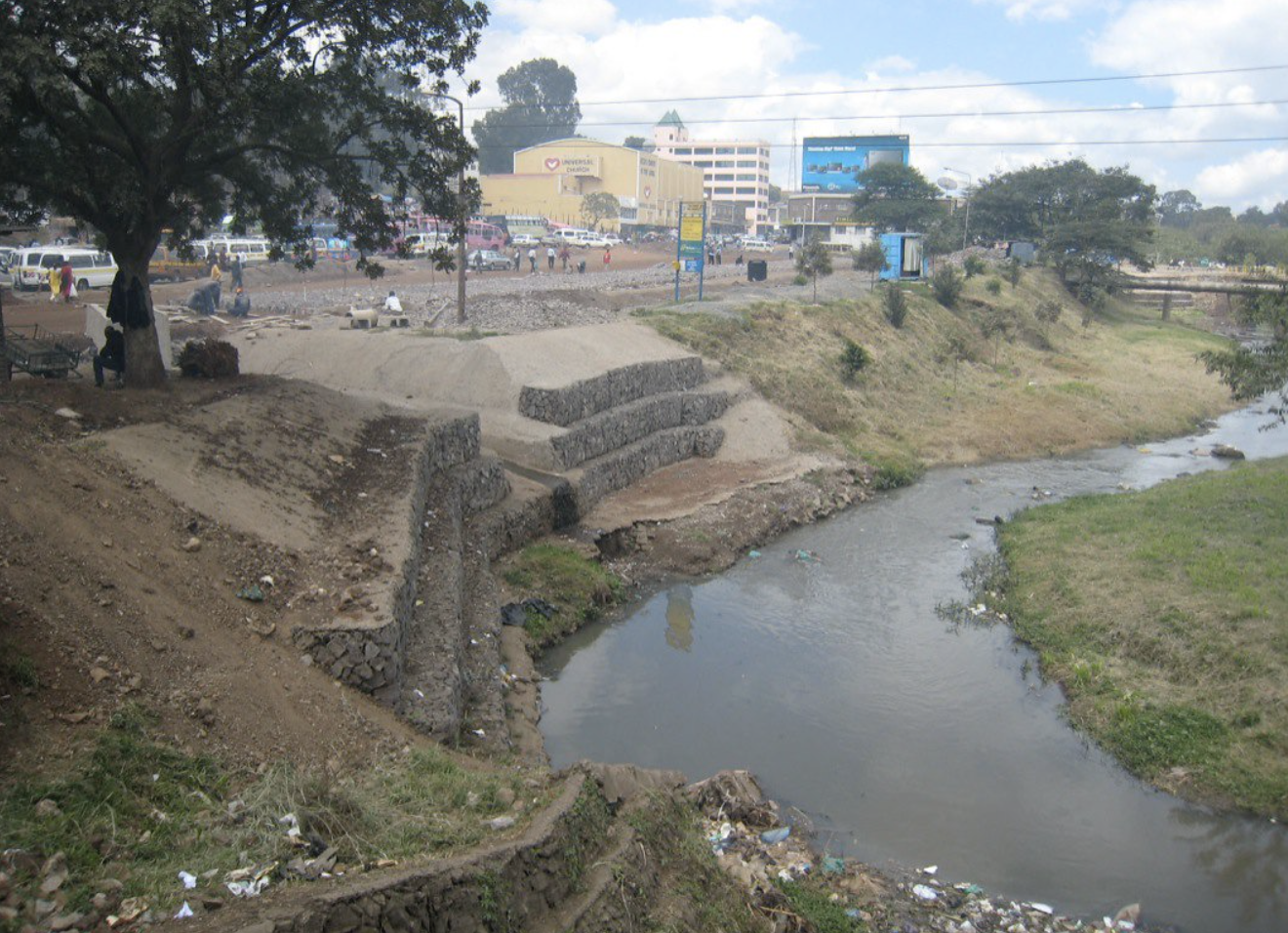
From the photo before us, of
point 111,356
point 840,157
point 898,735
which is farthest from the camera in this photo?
point 840,157

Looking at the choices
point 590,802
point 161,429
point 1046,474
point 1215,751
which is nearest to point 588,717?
point 590,802

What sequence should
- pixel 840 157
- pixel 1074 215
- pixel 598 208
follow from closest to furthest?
pixel 1074 215 → pixel 598 208 → pixel 840 157

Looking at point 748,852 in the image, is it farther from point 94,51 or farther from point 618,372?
point 618,372

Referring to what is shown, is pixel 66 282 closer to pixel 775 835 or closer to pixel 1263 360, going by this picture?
pixel 775 835

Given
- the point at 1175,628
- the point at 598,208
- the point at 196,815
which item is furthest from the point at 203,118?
the point at 598,208

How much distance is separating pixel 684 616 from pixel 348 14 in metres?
9.97

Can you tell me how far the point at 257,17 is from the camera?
13.7 metres

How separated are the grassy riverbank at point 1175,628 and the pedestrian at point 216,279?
2238 cm

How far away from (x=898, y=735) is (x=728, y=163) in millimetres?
110197

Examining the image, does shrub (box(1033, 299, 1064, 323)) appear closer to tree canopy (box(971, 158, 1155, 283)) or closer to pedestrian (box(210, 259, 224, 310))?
tree canopy (box(971, 158, 1155, 283))

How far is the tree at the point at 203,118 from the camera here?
11.8m

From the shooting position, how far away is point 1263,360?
60.5 ft

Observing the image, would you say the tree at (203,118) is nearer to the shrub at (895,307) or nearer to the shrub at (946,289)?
the shrub at (895,307)

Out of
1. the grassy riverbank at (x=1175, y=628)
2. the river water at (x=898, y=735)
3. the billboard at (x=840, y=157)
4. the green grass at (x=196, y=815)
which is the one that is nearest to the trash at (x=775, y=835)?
the river water at (x=898, y=735)
